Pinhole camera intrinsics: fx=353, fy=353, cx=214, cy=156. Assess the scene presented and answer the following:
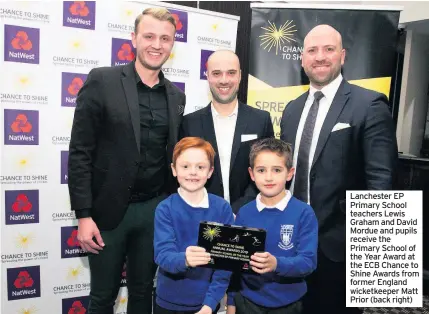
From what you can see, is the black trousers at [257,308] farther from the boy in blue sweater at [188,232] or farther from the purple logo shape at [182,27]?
the purple logo shape at [182,27]

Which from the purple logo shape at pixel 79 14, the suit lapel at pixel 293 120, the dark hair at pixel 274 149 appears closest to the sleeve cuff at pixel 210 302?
the dark hair at pixel 274 149

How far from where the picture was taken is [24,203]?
308 cm

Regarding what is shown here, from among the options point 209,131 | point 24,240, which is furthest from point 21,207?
point 209,131

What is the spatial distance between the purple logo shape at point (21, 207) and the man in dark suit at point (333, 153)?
2252mm

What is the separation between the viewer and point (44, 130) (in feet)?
10.2

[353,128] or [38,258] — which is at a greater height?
[353,128]

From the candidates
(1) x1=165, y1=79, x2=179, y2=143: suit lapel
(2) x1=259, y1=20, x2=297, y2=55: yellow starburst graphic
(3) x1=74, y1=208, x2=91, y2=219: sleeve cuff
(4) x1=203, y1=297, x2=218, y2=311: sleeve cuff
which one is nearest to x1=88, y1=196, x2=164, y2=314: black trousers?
(3) x1=74, y1=208, x2=91, y2=219: sleeve cuff

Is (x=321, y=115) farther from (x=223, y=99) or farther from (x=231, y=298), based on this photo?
(x=231, y=298)

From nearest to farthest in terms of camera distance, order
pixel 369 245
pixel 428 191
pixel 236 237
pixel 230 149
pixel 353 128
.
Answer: pixel 236 237 < pixel 369 245 < pixel 353 128 < pixel 230 149 < pixel 428 191

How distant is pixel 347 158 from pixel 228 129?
31.1 inches

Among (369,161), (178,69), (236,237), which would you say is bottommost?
(236,237)

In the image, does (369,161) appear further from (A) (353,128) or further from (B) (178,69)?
(B) (178,69)

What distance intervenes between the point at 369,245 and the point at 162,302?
1229mm

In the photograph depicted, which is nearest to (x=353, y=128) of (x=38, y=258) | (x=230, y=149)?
(x=230, y=149)
